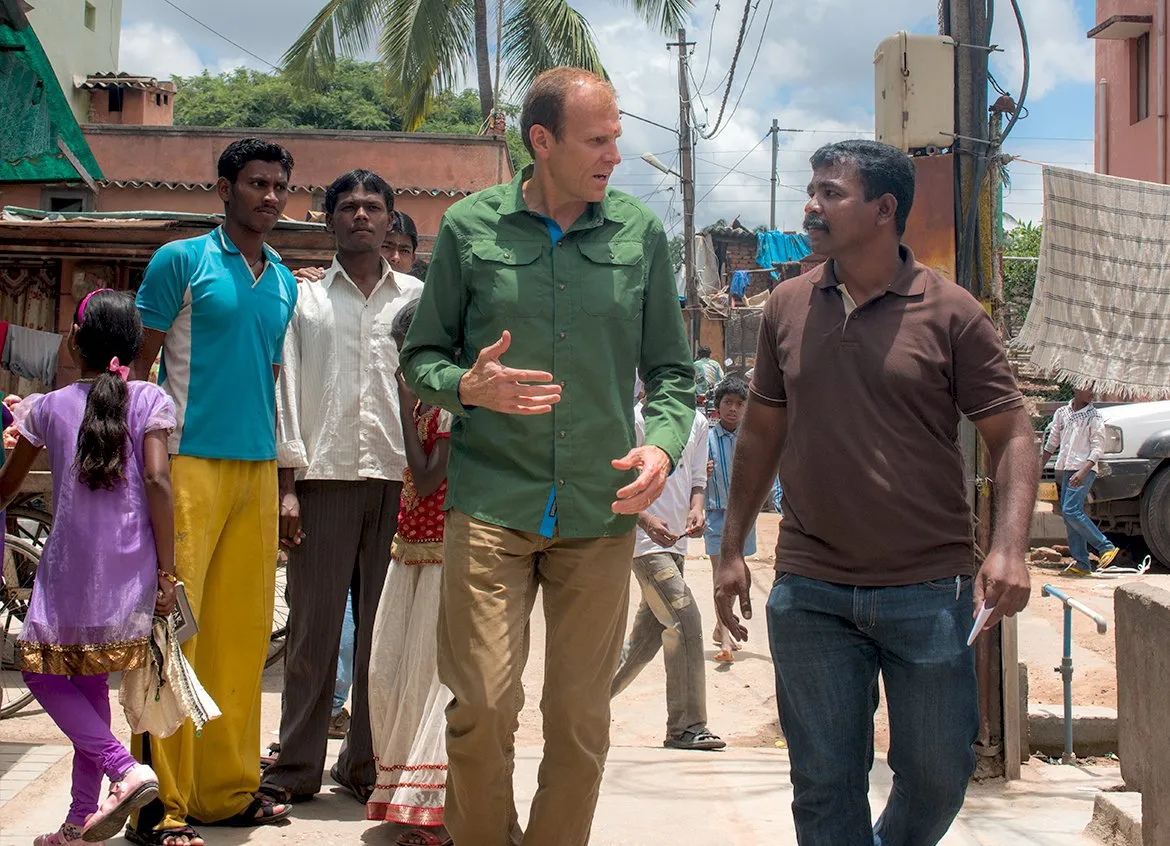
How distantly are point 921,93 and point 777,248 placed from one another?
30.4 m

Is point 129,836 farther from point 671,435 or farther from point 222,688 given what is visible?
point 671,435

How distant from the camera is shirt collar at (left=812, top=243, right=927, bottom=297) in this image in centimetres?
344

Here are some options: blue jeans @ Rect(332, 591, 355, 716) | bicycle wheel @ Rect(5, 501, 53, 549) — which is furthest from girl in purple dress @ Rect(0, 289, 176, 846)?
bicycle wheel @ Rect(5, 501, 53, 549)

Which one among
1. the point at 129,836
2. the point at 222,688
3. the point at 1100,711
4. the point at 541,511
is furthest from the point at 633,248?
the point at 1100,711

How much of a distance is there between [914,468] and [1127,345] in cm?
667

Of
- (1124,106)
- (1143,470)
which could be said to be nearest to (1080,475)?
(1143,470)

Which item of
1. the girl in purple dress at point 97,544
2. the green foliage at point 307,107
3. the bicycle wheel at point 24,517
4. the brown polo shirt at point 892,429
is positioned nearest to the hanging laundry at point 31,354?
the bicycle wheel at point 24,517

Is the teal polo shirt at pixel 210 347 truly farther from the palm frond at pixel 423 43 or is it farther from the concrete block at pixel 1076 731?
the palm frond at pixel 423 43

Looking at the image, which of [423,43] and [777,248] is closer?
[423,43]

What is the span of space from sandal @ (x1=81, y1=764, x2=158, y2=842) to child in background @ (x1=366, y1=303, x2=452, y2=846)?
764 mm

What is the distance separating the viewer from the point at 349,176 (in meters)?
4.68

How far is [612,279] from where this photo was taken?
11.3ft

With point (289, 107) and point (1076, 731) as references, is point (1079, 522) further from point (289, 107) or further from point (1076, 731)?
point (289, 107)

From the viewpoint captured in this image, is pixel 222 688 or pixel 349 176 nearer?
pixel 222 688
